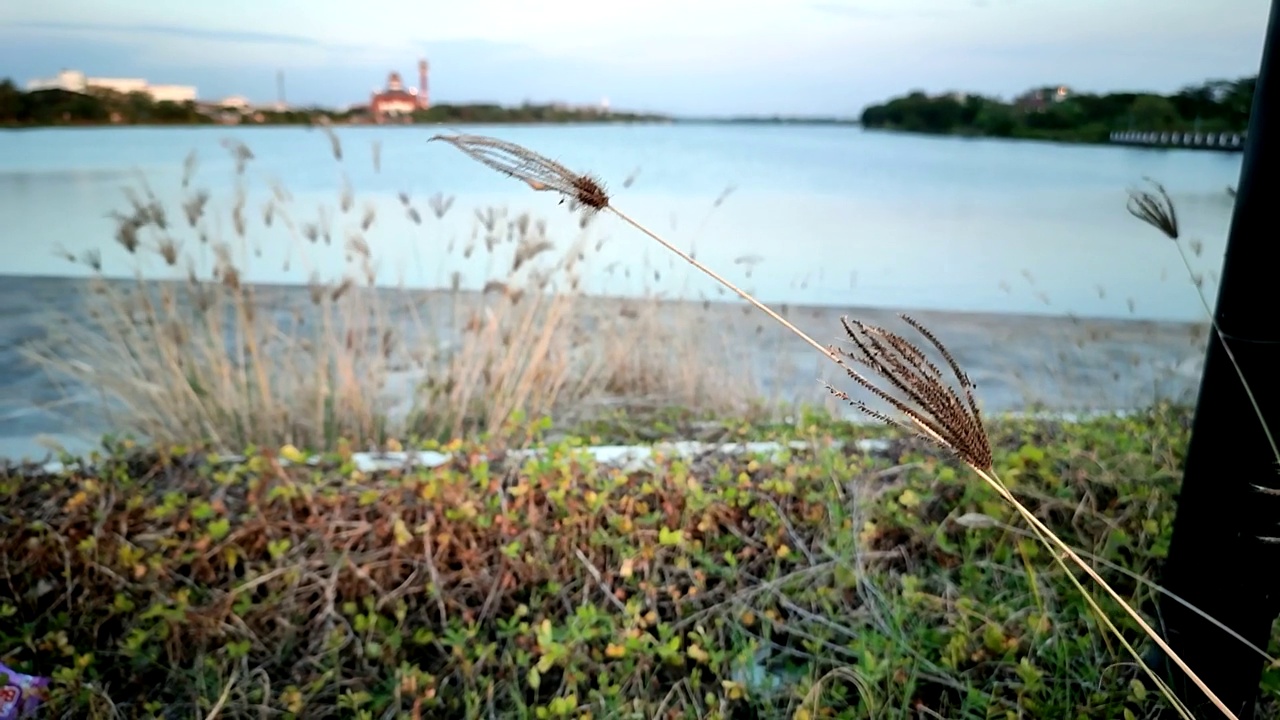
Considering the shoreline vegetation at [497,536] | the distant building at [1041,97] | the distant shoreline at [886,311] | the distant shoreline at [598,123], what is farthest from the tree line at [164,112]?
the distant building at [1041,97]

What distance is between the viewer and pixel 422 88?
2348 millimetres

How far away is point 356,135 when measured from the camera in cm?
234

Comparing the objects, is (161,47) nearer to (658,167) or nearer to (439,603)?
(658,167)

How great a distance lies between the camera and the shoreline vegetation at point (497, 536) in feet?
4.81

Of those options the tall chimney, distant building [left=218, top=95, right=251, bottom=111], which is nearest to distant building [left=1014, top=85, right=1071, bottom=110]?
the tall chimney

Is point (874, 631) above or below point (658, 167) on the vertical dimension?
below

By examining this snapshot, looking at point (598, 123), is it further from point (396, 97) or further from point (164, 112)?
point (164, 112)

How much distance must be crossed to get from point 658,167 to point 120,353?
4.92ft

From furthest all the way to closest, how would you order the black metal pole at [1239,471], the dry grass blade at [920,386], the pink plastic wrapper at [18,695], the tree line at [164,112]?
the tree line at [164,112]
the pink plastic wrapper at [18,695]
the black metal pole at [1239,471]
the dry grass blade at [920,386]

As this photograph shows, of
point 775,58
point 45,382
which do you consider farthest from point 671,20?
point 45,382

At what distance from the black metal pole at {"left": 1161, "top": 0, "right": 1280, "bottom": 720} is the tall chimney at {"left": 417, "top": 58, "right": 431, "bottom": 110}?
1877mm

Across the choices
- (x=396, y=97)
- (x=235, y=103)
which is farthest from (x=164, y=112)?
(x=396, y=97)

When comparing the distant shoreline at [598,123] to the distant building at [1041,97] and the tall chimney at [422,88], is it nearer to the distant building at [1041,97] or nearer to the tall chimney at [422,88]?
the tall chimney at [422,88]

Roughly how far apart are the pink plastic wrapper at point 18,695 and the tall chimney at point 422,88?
→ 1582 mm
